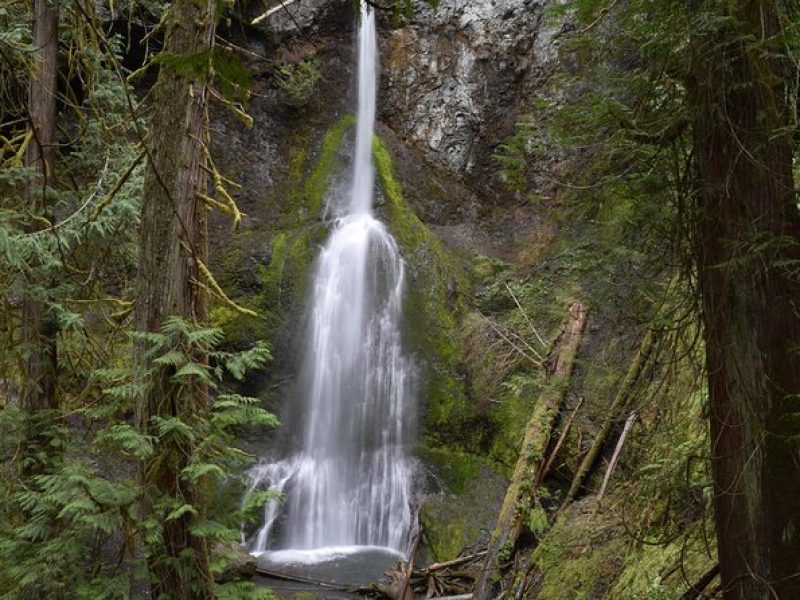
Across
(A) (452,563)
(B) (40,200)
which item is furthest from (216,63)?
(A) (452,563)

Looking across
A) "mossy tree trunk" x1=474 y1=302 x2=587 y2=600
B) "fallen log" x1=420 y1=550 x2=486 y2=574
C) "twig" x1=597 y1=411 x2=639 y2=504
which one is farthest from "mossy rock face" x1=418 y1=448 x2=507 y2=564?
"twig" x1=597 y1=411 x2=639 y2=504

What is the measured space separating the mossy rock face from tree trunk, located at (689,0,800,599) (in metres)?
7.38

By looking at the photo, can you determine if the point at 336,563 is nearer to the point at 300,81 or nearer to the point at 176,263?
the point at 176,263

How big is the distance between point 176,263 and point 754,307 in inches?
129

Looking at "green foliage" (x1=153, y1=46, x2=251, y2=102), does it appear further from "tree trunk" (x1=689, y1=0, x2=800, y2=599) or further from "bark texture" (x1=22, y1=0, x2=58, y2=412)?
"bark texture" (x1=22, y1=0, x2=58, y2=412)

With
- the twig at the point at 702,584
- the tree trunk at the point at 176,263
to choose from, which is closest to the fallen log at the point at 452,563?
the tree trunk at the point at 176,263

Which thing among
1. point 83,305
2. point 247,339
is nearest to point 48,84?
point 83,305

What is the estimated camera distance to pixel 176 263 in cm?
420

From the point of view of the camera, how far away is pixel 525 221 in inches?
685

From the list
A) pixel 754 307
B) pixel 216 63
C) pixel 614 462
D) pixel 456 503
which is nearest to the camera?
pixel 216 63

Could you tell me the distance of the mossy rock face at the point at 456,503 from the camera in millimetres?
9578

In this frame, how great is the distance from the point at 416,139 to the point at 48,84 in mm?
12637

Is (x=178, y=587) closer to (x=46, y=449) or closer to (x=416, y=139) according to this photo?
(x=46, y=449)

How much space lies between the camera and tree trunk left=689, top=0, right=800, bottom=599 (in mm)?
2346
